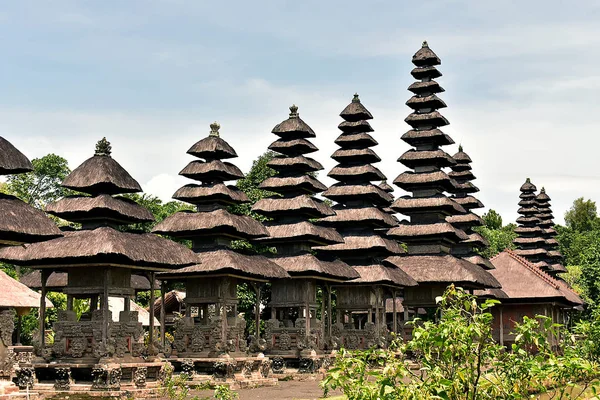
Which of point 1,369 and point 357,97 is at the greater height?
point 357,97

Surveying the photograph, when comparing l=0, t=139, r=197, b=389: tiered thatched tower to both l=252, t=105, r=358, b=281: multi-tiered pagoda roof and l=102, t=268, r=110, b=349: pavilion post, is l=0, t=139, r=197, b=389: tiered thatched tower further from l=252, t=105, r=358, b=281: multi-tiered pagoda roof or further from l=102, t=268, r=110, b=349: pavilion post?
l=252, t=105, r=358, b=281: multi-tiered pagoda roof

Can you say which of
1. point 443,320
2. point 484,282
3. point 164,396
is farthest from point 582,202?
point 443,320

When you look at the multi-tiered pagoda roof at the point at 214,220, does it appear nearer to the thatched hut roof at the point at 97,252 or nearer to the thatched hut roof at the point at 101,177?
the thatched hut roof at the point at 97,252

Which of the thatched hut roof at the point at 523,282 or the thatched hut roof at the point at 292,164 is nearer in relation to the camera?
the thatched hut roof at the point at 292,164

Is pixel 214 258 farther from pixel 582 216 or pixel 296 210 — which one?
pixel 582 216

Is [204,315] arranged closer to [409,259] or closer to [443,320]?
[409,259]

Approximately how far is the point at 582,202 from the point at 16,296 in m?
84.2

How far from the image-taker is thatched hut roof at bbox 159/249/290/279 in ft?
106

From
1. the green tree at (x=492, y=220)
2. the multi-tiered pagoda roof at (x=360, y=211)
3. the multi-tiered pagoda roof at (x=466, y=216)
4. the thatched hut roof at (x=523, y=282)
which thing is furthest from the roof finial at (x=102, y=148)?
the green tree at (x=492, y=220)

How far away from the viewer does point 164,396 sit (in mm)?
27844

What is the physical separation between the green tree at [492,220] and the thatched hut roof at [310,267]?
66185mm

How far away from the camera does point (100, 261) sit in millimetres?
27297

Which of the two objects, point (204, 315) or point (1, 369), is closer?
point (1, 369)

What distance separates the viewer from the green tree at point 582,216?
4163 inches
